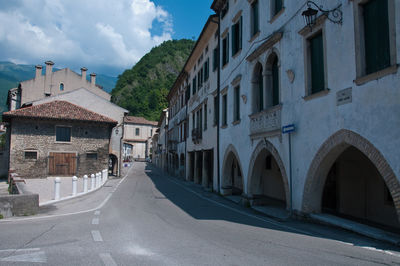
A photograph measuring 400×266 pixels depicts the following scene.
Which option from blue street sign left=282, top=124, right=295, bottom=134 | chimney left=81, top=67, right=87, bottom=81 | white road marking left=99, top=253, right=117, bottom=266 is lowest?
white road marking left=99, top=253, right=117, bottom=266

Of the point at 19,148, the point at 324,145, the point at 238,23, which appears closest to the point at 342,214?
the point at 324,145

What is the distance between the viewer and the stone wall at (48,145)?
2628cm

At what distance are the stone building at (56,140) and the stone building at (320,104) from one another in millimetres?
16819

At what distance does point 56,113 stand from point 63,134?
1.95m

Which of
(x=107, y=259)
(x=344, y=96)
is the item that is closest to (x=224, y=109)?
(x=344, y=96)

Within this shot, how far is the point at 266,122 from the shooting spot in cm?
1202

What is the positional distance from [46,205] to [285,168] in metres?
8.89

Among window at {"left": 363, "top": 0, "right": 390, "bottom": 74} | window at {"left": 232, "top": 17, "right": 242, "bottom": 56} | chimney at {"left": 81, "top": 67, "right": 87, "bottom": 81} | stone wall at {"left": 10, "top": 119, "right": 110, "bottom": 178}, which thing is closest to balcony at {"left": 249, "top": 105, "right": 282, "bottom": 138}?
window at {"left": 363, "top": 0, "right": 390, "bottom": 74}

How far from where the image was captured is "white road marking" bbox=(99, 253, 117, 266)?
4.80 m

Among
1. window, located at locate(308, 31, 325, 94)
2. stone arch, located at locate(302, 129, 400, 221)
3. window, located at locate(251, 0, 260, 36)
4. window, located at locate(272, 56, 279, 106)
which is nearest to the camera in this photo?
stone arch, located at locate(302, 129, 400, 221)

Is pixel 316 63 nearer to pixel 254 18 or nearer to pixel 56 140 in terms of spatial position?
pixel 254 18

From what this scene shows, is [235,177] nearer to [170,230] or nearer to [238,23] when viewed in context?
[238,23]

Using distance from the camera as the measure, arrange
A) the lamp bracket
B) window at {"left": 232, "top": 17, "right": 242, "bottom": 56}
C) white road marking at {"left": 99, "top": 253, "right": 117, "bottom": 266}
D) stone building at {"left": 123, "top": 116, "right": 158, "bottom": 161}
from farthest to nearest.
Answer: stone building at {"left": 123, "top": 116, "right": 158, "bottom": 161}, window at {"left": 232, "top": 17, "right": 242, "bottom": 56}, the lamp bracket, white road marking at {"left": 99, "top": 253, "right": 117, "bottom": 266}

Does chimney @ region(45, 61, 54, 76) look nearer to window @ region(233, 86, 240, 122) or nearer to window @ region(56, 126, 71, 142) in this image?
window @ region(56, 126, 71, 142)
